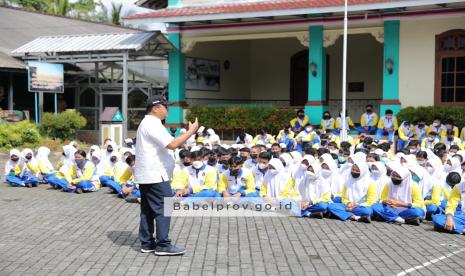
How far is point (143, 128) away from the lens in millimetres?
7137

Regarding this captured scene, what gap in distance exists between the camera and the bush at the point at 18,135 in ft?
63.0

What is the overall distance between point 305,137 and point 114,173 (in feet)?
19.6

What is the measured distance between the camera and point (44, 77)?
69.8ft

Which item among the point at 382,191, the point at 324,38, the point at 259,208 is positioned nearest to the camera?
the point at 382,191

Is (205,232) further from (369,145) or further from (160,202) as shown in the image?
(369,145)

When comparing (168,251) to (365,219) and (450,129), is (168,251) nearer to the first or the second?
(365,219)

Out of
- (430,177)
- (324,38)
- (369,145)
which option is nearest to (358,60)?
(324,38)

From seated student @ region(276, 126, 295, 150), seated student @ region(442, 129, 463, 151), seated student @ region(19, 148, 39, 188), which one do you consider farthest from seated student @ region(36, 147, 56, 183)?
seated student @ region(442, 129, 463, 151)

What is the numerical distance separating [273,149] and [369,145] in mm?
2283

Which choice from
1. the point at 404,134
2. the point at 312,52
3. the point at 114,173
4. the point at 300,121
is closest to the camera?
the point at 114,173

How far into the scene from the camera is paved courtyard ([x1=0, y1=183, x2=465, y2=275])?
6609mm

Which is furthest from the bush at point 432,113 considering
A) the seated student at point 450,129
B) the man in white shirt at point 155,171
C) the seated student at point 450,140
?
the man in white shirt at point 155,171

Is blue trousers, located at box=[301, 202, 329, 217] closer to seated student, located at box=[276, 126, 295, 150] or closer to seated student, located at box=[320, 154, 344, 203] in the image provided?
seated student, located at box=[320, 154, 344, 203]

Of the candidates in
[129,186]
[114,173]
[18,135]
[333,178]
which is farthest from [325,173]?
[18,135]
